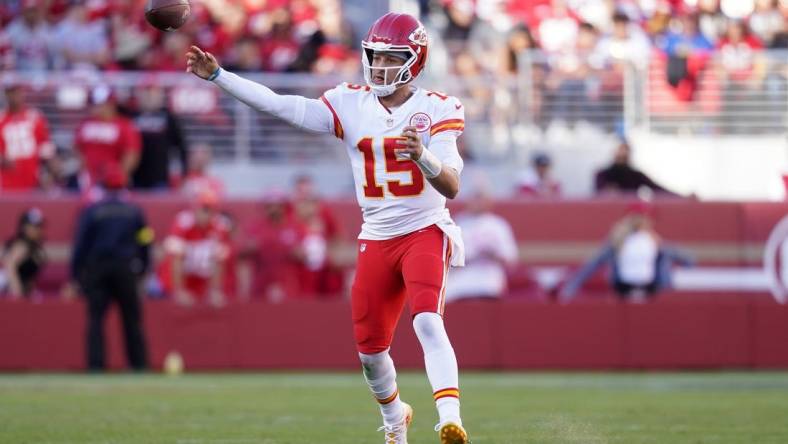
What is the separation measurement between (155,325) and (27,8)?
5.07 m

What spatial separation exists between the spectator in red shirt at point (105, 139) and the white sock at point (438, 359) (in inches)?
356

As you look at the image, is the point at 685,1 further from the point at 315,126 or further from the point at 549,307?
the point at 315,126

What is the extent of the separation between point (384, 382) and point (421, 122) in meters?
1.29

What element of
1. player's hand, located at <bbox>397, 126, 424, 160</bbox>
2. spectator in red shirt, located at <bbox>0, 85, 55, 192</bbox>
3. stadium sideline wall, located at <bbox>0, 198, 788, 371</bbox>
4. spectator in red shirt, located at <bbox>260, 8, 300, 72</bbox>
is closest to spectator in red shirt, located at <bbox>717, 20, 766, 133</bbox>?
stadium sideline wall, located at <bbox>0, 198, 788, 371</bbox>

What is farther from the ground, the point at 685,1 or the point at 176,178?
the point at 685,1

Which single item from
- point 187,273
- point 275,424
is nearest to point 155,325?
point 187,273

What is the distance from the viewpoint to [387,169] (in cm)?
723

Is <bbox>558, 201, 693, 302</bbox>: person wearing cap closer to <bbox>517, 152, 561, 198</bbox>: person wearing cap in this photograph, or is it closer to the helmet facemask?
<bbox>517, 152, 561, 198</bbox>: person wearing cap

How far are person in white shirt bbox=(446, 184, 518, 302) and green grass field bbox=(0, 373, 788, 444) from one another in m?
1.04

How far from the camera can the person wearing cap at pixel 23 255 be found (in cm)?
1511

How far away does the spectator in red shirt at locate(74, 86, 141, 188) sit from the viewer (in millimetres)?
15391

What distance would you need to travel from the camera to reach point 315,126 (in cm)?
736

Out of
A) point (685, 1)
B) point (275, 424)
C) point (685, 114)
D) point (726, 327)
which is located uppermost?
point (685, 1)

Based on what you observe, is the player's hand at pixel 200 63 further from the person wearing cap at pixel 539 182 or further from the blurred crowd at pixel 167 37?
the blurred crowd at pixel 167 37
